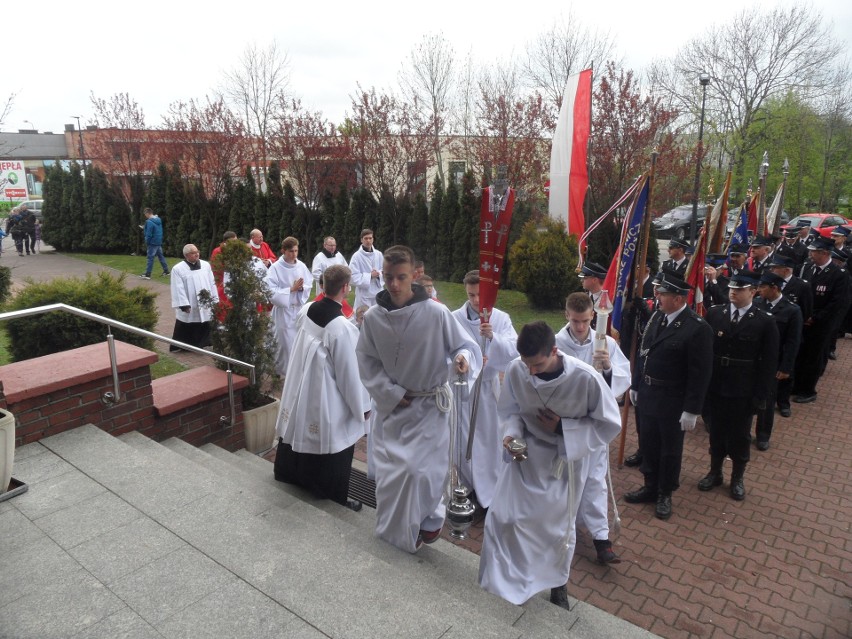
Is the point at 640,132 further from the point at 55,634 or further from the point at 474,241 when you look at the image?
the point at 55,634

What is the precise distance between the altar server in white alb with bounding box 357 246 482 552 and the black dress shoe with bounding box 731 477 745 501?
9.96ft

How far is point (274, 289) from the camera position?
9.19 m

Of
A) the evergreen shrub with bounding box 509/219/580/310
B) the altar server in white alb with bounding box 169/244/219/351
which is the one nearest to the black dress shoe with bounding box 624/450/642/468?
the altar server in white alb with bounding box 169/244/219/351

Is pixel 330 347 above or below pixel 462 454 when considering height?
above

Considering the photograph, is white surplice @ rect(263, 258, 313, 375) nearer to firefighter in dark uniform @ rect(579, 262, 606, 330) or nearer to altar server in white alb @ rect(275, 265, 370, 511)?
altar server in white alb @ rect(275, 265, 370, 511)

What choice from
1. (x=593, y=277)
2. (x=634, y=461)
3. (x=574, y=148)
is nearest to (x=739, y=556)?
(x=634, y=461)

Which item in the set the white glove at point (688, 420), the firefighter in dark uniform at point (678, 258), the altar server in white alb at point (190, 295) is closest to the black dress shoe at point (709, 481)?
the white glove at point (688, 420)

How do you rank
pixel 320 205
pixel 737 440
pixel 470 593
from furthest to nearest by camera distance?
pixel 320 205 → pixel 737 440 → pixel 470 593

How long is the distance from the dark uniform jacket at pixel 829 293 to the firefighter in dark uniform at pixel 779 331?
172cm

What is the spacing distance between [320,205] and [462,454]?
17558mm

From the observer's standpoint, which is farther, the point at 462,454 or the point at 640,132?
the point at 640,132

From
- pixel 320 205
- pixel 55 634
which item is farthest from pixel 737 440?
pixel 320 205

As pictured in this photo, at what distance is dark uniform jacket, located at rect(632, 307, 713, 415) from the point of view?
16.4ft

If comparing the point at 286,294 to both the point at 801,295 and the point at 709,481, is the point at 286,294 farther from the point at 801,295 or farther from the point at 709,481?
the point at 801,295
